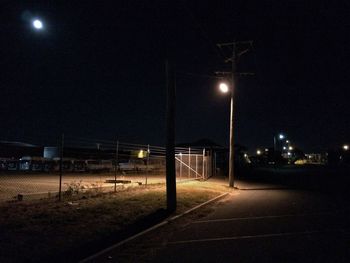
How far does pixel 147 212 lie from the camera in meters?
13.7

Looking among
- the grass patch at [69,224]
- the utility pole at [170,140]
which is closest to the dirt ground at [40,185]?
the grass patch at [69,224]

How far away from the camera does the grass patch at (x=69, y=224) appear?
26.6ft

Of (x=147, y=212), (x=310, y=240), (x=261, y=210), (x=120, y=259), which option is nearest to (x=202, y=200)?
(x=261, y=210)

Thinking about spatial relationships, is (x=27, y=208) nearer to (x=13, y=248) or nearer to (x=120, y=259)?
(x=13, y=248)

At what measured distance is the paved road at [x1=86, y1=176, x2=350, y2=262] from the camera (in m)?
8.15

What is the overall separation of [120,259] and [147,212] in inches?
225

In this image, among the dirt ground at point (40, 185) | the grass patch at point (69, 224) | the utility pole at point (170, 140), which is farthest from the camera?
the dirt ground at point (40, 185)

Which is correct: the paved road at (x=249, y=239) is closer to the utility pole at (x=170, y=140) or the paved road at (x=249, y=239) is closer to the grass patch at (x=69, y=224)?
the grass patch at (x=69, y=224)

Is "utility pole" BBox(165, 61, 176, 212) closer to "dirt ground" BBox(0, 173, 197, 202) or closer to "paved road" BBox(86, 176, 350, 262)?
"paved road" BBox(86, 176, 350, 262)

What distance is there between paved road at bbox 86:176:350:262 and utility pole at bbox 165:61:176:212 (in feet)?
4.52

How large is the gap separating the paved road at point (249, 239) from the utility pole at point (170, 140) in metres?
1.38

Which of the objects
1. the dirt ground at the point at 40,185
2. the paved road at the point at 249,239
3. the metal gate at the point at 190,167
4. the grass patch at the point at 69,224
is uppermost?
the metal gate at the point at 190,167

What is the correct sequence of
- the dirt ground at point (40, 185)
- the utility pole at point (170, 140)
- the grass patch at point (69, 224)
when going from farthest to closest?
the dirt ground at point (40, 185) < the utility pole at point (170, 140) < the grass patch at point (69, 224)

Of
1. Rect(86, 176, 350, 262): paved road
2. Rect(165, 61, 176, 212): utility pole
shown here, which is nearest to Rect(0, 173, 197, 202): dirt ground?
Rect(165, 61, 176, 212): utility pole
